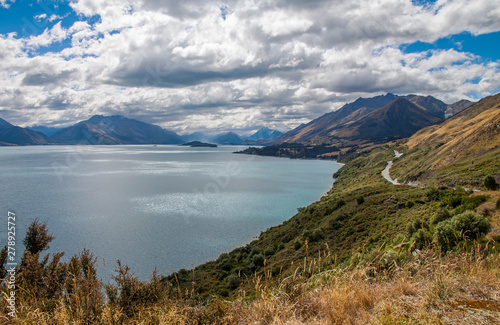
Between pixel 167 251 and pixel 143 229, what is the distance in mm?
11263

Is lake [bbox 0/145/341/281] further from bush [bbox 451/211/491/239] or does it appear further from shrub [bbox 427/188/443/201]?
shrub [bbox 427/188/443/201]

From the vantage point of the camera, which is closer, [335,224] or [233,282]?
[233,282]

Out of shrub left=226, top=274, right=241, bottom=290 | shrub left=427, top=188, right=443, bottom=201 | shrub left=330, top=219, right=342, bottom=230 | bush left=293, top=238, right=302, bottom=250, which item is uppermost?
shrub left=427, top=188, right=443, bottom=201

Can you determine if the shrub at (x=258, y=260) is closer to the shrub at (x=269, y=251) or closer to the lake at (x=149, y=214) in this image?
the shrub at (x=269, y=251)

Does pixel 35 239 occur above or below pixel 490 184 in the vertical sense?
above

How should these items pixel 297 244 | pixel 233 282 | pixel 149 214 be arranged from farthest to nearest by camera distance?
pixel 149 214 → pixel 297 244 → pixel 233 282

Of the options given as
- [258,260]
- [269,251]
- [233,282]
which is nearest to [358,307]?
[233,282]

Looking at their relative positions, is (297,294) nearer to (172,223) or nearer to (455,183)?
(172,223)

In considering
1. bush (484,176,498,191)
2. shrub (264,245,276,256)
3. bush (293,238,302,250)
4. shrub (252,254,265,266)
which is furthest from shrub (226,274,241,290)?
bush (484,176,498,191)

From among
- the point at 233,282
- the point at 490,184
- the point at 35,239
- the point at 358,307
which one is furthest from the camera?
the point at 490,184

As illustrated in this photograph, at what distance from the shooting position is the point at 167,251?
129 ft

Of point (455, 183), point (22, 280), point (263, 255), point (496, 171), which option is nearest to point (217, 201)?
point (263, 255)

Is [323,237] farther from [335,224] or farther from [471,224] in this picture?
[471,224]

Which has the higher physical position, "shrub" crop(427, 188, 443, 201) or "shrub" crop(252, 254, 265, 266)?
"shrub" crop(427, 188, 443, 201)
